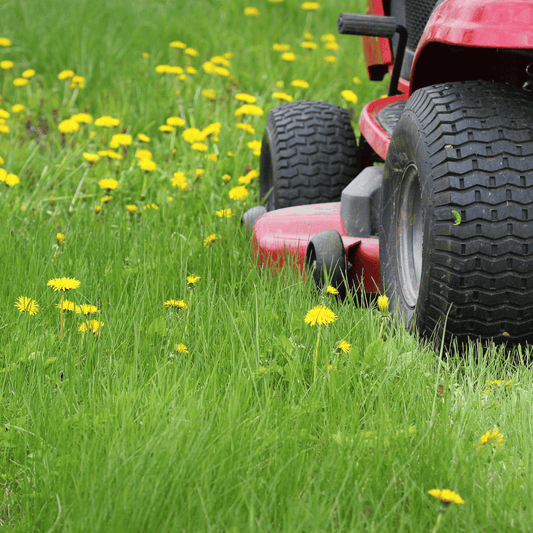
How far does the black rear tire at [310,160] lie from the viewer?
260 centimetres

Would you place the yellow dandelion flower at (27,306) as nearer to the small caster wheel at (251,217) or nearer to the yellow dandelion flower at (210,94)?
the small caster wheel at (251,217)

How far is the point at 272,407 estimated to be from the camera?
4.27 ft

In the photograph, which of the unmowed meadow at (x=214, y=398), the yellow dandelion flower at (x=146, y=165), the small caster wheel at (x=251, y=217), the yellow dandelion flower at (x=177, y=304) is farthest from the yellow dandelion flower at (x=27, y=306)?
the yellow dandelion flower at (x=146, y=165)

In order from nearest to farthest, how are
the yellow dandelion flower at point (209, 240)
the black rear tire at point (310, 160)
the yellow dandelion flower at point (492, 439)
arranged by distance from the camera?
1. the yellow dandelion flower at point (492, 439)
2. the yellow dandelion flower at point (209, 240)
3. the black rear tire at point (310, 160)

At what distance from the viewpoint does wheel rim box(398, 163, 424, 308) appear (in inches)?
71.4

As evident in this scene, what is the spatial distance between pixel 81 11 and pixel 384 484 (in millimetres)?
4977

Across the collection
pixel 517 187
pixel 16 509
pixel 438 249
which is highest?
pixel 517 187

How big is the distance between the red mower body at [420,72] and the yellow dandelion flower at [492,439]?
642mm

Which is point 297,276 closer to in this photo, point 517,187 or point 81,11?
point 517,187

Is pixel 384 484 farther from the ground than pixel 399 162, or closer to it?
closer to it

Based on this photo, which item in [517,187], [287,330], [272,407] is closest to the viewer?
[272,407]

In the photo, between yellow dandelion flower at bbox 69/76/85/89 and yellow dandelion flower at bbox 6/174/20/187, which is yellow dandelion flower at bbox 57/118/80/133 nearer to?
yellow dandelion flower at bbox 6/174/20/187

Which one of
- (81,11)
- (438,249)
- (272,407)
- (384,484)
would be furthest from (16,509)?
(81,11)

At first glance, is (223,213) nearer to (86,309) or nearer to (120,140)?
(120,140)
